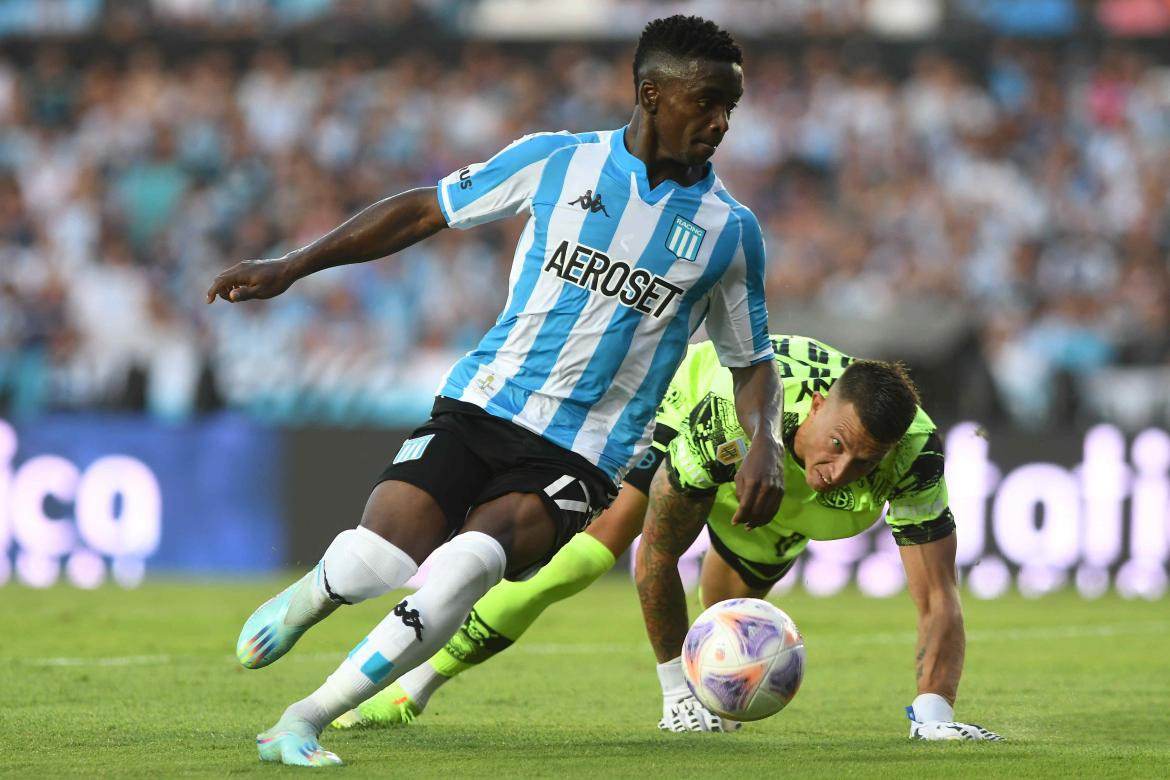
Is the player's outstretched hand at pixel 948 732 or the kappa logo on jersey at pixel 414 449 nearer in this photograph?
the kappa logo on jersey at pixel 414 449

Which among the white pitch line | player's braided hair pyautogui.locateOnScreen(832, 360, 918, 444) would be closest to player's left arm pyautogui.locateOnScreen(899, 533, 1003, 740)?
player's braided hair pyautogui.locateOnScreen(832, 360, 918, 444)

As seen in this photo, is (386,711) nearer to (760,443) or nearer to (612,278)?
(760,443)

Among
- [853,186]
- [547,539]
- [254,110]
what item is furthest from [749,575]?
[254,110]

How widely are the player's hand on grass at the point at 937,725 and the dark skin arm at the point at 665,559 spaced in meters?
1.01

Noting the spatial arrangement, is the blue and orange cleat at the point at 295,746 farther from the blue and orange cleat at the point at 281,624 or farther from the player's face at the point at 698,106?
the player's face at the point at 698,106

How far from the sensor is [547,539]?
17.4 ft

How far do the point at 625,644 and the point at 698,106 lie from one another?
4946 millimetres

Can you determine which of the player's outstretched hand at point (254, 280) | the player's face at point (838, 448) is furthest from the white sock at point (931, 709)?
the player's outstretched hand at point (254, 280)

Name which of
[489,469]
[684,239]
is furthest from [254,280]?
[684,239]

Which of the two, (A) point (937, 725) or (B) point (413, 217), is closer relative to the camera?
(B) point (413, 217)

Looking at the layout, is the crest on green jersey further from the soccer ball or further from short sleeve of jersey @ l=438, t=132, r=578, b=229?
short sleeve of jersey @ l=438, t=132, r=578, b=229

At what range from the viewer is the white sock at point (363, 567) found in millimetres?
5086

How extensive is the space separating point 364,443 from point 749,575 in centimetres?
650

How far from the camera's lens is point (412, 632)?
5.03 m
